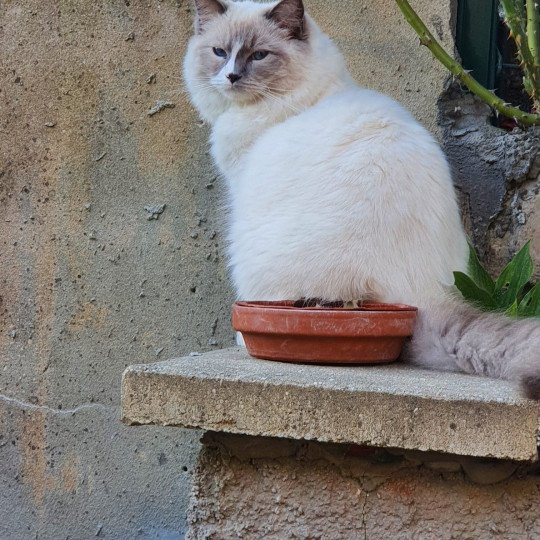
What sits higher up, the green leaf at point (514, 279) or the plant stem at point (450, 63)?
the plant stem at point (450, 63)

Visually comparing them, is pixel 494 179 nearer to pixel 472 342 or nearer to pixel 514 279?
pixel 514 279

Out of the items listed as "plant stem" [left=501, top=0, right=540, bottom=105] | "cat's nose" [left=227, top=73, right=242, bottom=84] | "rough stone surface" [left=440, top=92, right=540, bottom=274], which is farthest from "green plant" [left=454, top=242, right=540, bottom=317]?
"cat's nose" [left=227, top=73, right=242, bottom=84]

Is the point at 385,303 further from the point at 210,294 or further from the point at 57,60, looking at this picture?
the point at 57,60

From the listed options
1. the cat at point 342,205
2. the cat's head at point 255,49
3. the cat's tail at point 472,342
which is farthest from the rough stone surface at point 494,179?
the cat's tail at point 472,342

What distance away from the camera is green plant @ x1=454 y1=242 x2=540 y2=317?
6.07ft

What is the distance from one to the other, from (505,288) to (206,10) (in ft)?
3.93

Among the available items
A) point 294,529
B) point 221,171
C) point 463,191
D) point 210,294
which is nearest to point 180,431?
point 210,294

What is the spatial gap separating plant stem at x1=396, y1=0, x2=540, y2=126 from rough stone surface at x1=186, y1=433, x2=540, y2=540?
3.40 ft

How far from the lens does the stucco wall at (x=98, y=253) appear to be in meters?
2.54

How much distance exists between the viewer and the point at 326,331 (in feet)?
5.60

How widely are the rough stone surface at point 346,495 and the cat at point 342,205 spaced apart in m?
0.25

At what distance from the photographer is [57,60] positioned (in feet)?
8.68

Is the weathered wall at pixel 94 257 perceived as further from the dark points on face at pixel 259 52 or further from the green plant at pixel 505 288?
the green plant at pixel 505 288

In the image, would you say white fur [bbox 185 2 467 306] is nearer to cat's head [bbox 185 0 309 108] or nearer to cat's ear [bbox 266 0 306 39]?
cat's head [bbox 185 0 309 108]
